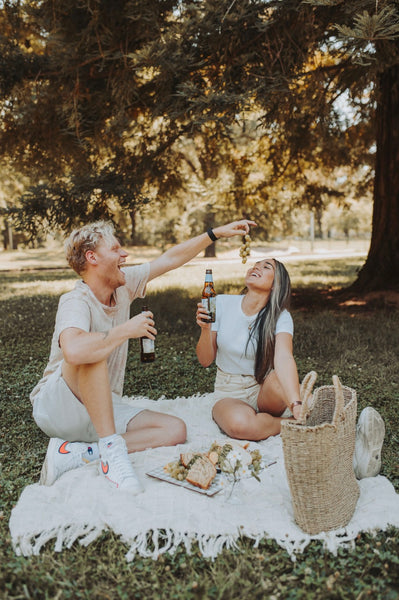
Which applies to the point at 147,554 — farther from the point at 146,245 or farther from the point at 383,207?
the point at 146,245

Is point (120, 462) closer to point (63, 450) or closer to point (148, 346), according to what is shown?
point (63, 450)

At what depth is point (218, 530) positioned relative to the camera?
96.8 inches

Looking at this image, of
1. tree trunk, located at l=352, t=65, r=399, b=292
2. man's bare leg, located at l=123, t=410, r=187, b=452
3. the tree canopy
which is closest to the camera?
man's bare leg, located at l=123, t=410, r=187, b=452

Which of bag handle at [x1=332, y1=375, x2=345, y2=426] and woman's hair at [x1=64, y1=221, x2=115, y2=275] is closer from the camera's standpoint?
bag handle at [x1=332, y1=375, x2=345, y2=426]

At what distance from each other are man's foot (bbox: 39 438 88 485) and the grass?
0.15 m

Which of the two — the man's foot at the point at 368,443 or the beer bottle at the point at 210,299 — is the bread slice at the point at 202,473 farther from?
the beer bottle at the point at 210,299

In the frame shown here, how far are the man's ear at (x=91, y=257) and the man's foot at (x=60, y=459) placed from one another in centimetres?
110

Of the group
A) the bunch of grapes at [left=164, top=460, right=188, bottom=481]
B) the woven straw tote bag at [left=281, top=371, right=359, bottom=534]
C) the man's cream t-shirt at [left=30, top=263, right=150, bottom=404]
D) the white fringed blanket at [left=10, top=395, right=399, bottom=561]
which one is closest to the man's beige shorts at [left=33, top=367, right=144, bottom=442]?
the man's cream t-shirt at [left=30, top=263, right=150, bottom=404]

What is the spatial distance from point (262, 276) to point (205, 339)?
601 millimetres

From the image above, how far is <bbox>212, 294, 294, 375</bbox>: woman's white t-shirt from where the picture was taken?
Answer: 3.63 m

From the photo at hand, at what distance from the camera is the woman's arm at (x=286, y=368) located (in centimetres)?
316

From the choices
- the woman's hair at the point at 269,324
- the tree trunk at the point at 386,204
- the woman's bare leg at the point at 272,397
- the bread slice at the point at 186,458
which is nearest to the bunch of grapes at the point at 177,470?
the bread slice at the point at 186,458

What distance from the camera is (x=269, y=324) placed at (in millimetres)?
3523

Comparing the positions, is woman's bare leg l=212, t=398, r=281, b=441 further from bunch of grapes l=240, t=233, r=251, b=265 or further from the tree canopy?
the tree canopy
